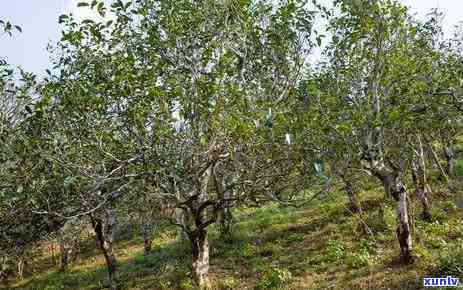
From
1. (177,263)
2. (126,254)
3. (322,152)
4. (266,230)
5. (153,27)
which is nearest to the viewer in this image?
(153,27)

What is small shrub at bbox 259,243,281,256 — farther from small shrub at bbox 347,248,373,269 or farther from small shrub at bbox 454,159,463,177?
small shrub at bbox 454,159,463,177

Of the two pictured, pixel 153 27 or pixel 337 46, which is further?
pixel 337 46

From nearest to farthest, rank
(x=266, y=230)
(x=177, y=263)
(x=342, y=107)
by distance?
(x=342, y=107), (x=177, y=263), (x=266, y=230)

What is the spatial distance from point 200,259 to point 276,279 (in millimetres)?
2986

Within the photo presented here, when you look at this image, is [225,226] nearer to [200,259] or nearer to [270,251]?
[270,251]

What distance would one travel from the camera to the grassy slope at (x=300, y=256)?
13.8m

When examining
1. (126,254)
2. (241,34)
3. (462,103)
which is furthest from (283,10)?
(126,254)

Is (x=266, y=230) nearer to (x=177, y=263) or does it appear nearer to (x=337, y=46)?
(x=177, y=263)

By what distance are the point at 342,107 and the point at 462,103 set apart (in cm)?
406

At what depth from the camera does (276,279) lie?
47.5ft

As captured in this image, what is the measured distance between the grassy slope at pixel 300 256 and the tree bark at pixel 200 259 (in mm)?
1427

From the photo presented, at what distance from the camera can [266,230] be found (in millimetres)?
23484

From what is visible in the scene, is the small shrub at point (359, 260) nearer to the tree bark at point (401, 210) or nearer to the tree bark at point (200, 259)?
the tree bark at point (401, 210)

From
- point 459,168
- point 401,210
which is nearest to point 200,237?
point 401,210
